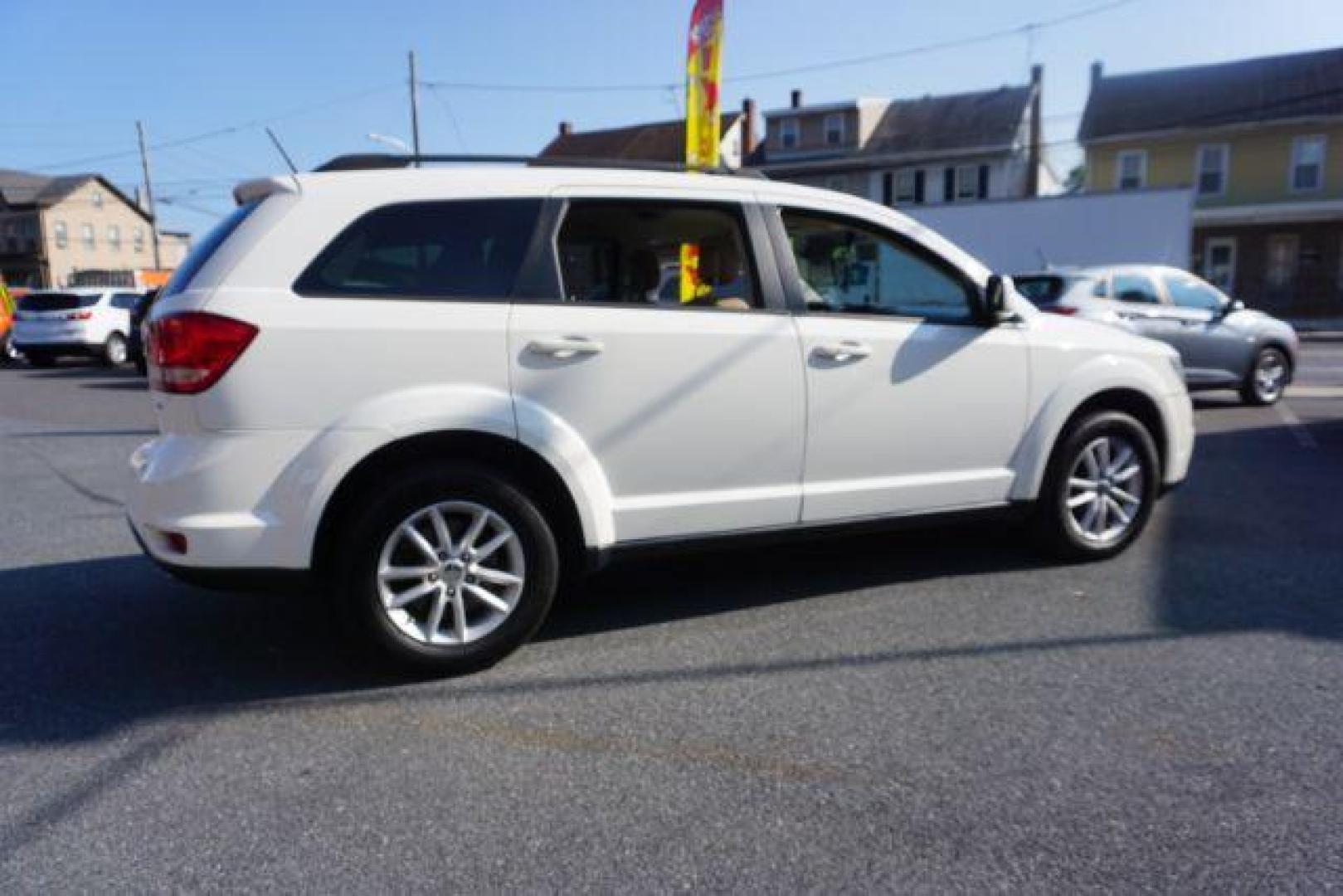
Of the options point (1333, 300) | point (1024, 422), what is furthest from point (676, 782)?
point (1333, 300)

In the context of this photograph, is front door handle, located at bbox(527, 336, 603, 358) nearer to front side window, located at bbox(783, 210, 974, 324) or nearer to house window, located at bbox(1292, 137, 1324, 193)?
front side window, located at bbox(783, 210, 974, 324)

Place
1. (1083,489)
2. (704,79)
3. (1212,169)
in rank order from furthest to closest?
(1212,169) < (704,79) < (1083,489)

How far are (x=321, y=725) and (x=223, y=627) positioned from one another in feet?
4.00

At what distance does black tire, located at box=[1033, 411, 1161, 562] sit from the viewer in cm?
474

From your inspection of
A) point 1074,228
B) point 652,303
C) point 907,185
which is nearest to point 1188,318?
point 1074,228

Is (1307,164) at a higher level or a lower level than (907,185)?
lower

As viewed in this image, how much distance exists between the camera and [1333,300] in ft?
97.0

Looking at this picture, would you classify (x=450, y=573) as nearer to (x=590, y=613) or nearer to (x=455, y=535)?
(x=455, y=535)

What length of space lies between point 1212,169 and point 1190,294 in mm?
25787

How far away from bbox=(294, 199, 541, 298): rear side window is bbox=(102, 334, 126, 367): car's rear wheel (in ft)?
65.8

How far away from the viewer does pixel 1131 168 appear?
3362 cm

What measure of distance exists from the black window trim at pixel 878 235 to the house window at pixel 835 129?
128 ft

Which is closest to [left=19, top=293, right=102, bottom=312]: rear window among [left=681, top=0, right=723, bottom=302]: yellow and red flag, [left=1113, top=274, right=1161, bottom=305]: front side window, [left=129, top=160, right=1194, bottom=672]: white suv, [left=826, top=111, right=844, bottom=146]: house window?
[left=681, top=0, right=723, bottom=302]: yellow and red flag

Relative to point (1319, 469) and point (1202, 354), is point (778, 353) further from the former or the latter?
point (1202, 354)
